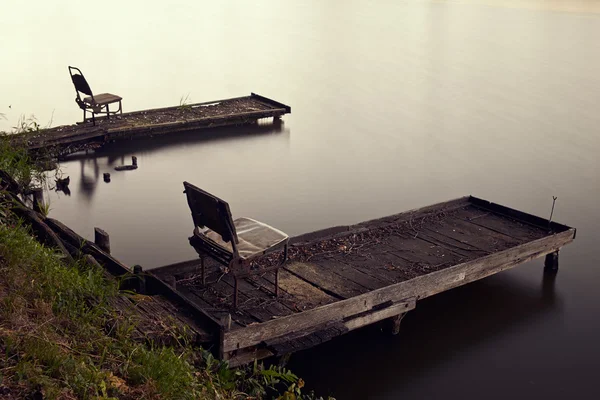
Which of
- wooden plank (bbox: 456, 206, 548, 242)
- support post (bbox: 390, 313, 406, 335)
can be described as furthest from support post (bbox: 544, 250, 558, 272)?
support post (bbox: 390, 313, 406, 335)

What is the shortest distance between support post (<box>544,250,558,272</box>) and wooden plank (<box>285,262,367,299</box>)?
2.28m

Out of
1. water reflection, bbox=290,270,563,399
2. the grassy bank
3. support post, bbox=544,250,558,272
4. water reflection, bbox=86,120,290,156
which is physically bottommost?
water reflection, bbox=290,270,563,399

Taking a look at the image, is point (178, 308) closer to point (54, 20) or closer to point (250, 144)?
point (250, 144)

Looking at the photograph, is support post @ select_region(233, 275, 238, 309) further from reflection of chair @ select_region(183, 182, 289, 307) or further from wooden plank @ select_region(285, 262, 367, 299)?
wooden plank @ select_region(285, 262, 367, 299)

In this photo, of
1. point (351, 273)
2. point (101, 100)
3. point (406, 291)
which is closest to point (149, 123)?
point (101, 100)

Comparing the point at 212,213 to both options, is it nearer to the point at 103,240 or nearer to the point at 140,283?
the point at 140,283

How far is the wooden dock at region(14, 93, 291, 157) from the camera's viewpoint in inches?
415

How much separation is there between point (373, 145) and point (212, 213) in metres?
7.00

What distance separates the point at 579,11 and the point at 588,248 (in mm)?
20766

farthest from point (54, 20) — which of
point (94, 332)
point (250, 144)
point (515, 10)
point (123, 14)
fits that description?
point (94, 332)

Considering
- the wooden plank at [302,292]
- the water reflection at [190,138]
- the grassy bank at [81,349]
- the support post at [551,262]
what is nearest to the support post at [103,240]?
the grassy bank at [81,349]

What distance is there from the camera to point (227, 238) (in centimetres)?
571

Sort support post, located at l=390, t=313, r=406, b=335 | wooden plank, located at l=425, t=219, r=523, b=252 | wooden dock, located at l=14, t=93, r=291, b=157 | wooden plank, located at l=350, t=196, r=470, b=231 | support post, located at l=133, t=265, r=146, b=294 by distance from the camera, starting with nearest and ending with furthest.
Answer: support post, located at l=133, t=265, r=146, b=294, support post, located at l=390, t=313, r=406, b=335, wooden plank, located at l=425, t=219, r=523, b=252, wooden plank, located at l=350, t=196, r=470, b=231, wooden dock, located at l=14, t=93, r=291, b=157

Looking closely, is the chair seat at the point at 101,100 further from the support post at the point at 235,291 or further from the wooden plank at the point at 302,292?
the support post at the point at 235,291
